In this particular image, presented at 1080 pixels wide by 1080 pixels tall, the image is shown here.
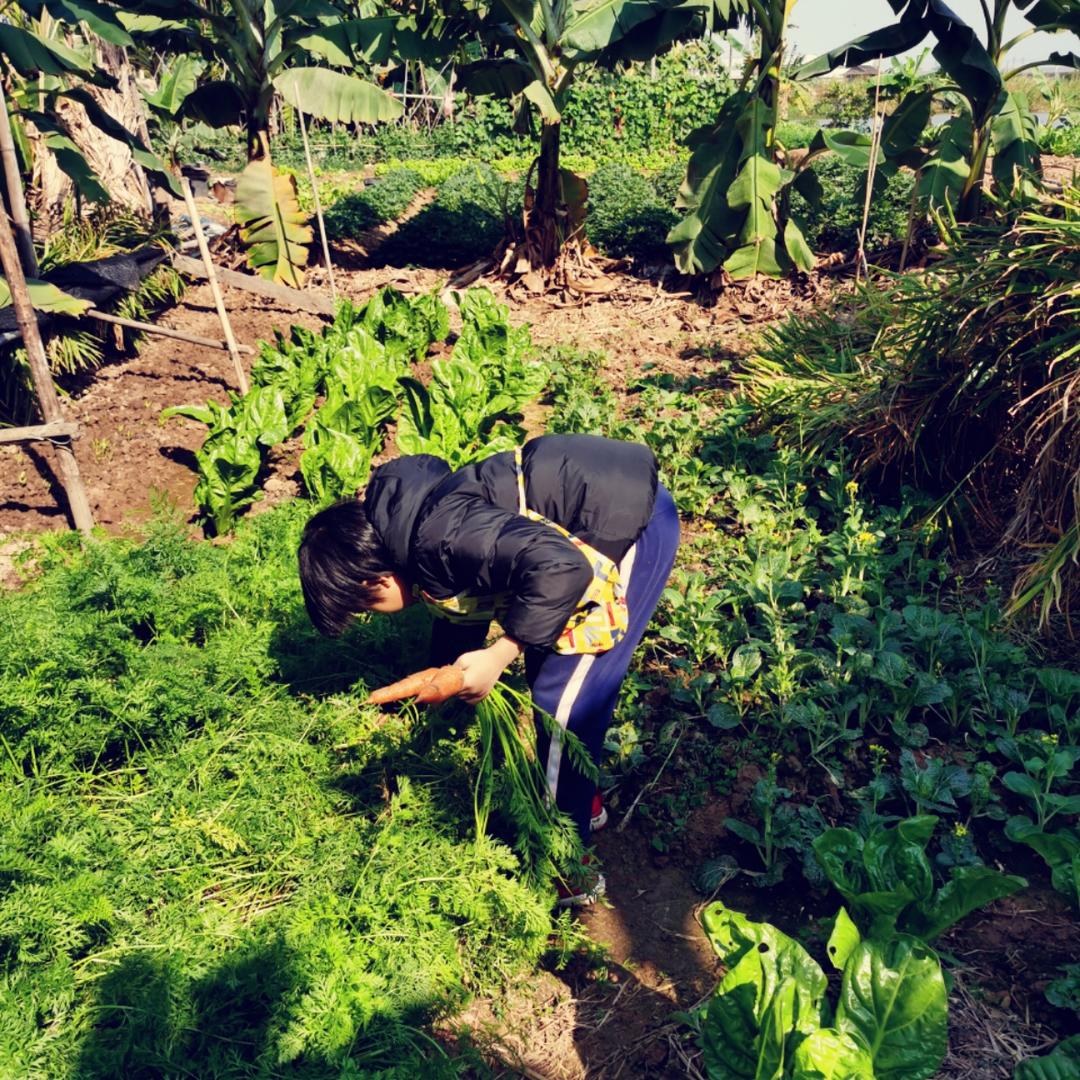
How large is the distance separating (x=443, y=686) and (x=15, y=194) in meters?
5.54

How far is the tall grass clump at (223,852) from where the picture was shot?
2457 millimetres

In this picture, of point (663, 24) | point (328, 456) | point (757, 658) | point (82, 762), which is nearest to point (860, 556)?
point (757, 658)

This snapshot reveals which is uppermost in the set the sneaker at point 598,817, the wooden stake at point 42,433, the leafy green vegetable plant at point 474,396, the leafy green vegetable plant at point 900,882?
the wooden stake at point 42,433

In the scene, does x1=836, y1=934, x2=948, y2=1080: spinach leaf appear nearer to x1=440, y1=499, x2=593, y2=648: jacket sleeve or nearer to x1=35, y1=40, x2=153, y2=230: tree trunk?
x1=440, y1=499, x2=593, y2=648: jacket sleeve

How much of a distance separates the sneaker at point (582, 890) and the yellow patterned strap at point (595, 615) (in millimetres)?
823

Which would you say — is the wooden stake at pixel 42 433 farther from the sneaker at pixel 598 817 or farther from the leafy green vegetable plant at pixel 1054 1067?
the leafy green vegetable plant at pixel 1054 1067

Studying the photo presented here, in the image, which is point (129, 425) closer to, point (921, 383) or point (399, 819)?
point (399, 819)

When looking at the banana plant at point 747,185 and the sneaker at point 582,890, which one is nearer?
the sneaker at point 582,890

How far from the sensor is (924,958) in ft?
7.69

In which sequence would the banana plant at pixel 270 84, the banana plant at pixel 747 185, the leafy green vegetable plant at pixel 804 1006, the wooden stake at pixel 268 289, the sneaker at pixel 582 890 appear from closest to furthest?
the leafy green vegetable plant at pixel 804 1006 → the sneaker at pixel 582 890 → the banana plant at pixel 747 185 → the wooden stake at pixel 268 289 → the banana plant at pixel 270 84

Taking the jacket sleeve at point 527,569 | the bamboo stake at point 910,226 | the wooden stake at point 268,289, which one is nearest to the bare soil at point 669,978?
the jacket sleeve at point 527,569

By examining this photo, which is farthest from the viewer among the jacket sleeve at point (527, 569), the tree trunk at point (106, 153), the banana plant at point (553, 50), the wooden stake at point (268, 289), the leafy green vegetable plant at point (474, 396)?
the tree trunk at point (106, 153)

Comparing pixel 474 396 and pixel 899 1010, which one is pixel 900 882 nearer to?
pixel 899 1010

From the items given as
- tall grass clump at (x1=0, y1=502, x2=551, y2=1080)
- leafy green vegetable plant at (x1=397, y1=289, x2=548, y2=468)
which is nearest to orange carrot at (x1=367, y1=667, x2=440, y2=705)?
tall grass clump at (x1=0, y1=502, x2=551, y2=1080)
